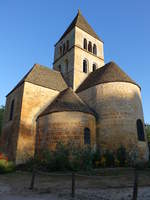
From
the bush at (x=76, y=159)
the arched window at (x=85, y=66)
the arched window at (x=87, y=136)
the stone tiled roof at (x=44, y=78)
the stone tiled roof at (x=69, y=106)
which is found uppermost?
the arched window at (x=85, y=66)

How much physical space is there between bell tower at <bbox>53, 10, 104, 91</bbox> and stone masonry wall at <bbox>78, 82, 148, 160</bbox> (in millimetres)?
5098

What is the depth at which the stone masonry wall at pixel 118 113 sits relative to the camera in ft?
47.4

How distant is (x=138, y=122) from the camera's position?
15.6 meters

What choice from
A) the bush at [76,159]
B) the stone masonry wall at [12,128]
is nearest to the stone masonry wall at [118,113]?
the bush at [76,159]

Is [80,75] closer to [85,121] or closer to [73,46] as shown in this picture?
[73,46]

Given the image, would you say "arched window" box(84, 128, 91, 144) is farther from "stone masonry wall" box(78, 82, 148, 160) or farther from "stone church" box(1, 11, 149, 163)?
"stone masonry wall" box(78, 82, 148, 160)

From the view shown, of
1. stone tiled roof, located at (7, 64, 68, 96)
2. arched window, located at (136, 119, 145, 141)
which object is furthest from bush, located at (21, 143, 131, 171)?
stone tiled roof, located at (7, 64, 68, 96)

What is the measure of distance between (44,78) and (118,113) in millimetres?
9368

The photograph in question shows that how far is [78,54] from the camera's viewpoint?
23.2 metres

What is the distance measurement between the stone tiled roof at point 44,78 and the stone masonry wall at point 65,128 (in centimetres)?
499

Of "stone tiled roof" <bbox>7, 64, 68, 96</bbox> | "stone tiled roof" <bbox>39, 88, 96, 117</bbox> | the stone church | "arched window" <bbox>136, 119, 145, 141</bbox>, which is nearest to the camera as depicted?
the stone church

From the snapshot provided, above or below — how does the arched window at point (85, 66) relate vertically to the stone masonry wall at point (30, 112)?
above

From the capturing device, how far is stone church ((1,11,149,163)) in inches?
568

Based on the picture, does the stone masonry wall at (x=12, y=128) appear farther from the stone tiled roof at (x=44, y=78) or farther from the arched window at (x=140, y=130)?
the arched window at (x=140, y=130)
